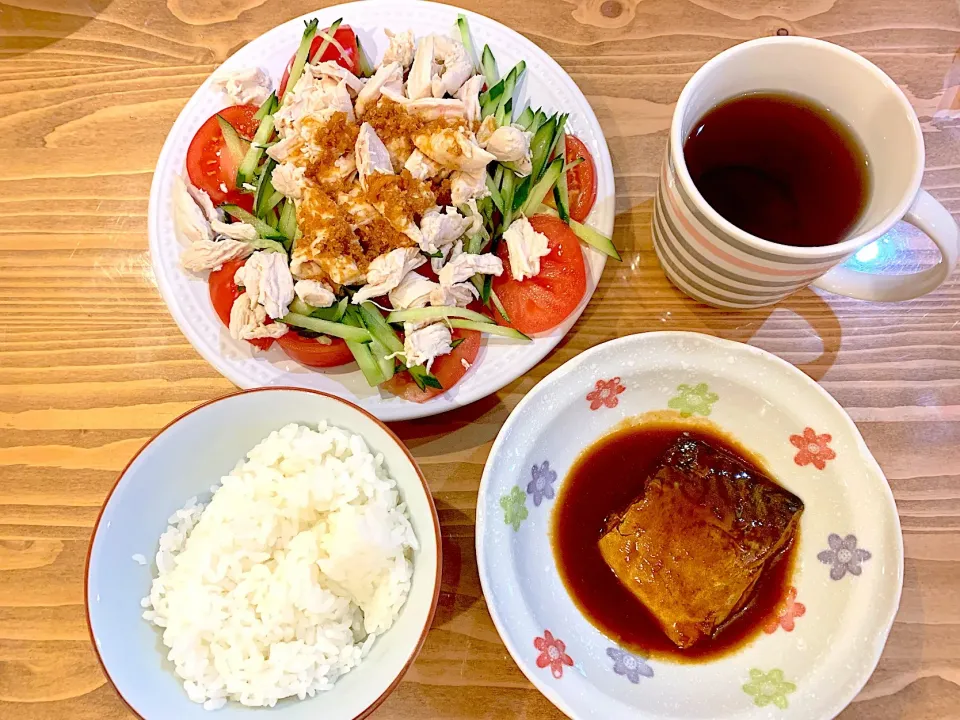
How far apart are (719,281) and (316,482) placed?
91cm

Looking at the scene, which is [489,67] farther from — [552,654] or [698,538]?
[552,654]

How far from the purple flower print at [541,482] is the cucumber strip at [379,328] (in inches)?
15.8

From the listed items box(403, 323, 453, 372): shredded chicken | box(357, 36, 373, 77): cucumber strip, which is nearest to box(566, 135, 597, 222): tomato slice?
box(403, 323, 453, 372): shredded chicken

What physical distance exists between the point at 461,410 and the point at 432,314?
0.25 m

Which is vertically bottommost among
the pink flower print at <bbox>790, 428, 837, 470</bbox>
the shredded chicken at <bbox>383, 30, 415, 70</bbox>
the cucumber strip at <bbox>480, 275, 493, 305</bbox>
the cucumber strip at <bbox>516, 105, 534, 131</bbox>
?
the pink flower print at <bbox>790, 428, 837, 470</bbox>

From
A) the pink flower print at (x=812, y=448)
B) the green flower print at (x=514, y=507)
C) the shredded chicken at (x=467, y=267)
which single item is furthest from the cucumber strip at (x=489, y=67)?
the pink flower print at (x=812, y=448)

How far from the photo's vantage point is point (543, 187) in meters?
1.59

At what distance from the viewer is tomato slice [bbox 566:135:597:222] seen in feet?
5.21

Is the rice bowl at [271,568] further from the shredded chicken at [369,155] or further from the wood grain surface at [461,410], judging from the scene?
the shredded chicken at [369,155]

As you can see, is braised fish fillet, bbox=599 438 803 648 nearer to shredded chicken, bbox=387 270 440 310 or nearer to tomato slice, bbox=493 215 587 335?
tomato slice, bbox=493 215 587 335

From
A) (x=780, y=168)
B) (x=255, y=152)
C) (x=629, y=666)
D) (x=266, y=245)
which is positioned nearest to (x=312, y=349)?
(x=266, y=245)

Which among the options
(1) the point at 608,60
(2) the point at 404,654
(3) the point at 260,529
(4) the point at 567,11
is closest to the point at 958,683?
(2) the point at 404,654

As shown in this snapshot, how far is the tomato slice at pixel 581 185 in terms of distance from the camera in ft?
5.21

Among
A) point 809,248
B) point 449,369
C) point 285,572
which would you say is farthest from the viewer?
point 449,369
